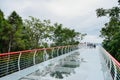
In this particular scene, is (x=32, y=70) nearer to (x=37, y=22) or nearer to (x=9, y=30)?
(x=9, y=30)

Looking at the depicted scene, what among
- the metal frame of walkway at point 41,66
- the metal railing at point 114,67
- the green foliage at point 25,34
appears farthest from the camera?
the green foliage at point 25,34

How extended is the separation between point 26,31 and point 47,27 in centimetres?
415

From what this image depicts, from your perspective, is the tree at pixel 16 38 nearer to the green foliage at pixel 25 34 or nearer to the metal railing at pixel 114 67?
the green foliage at pixel 25 34

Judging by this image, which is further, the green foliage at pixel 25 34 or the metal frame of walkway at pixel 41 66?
the green foliage at pixel 25 34

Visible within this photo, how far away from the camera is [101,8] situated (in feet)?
102

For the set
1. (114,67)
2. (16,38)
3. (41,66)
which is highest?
(16,38)

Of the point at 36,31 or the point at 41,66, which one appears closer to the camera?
the point at 41,66

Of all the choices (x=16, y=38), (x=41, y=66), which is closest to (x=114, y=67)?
(x=41, y=66)

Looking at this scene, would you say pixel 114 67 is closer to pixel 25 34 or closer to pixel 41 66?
pixel 41 66

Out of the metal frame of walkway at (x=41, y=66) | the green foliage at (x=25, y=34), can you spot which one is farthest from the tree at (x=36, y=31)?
the metal frame of walkway at (x=41, y=66)

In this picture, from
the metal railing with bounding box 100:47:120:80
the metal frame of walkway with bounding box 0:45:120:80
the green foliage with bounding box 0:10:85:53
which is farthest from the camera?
the green foliage with bounding box 0:10:85:53

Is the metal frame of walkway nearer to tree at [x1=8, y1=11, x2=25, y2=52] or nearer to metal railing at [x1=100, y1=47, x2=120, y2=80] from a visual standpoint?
metal railing at [x1=100, y1=47, x2=120, y2=80]

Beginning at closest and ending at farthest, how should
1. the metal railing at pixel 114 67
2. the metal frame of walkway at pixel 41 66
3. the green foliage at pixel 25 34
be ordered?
the metal railing at pixel 114 67
the metal frame of walkway at pixel 41 66
the green foliage at pixel 25 34

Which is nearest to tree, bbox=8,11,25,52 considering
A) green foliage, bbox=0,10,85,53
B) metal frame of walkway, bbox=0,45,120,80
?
green foliage, bbox=0,10,85,53
